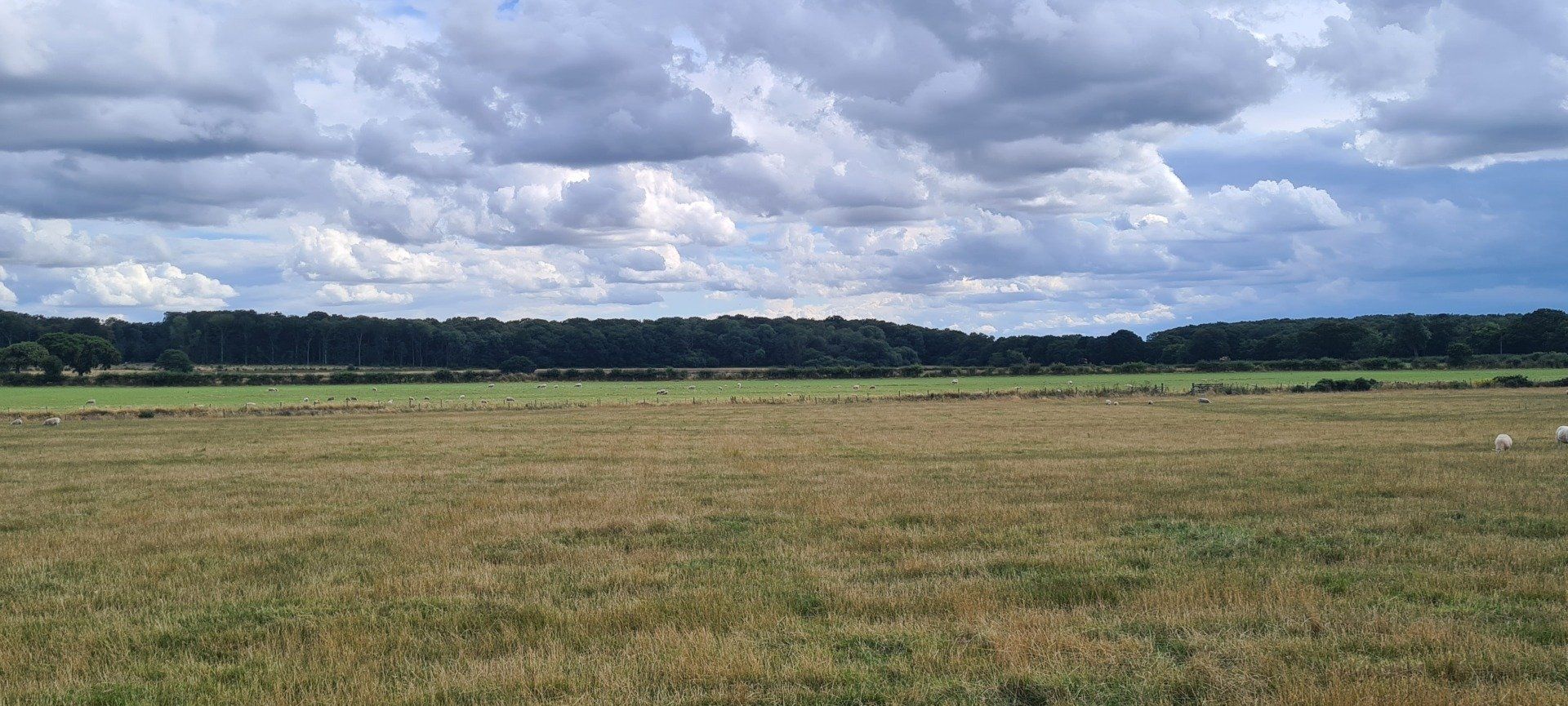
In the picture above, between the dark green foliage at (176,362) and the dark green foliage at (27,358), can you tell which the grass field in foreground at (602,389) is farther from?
the dark green foliage at (176,362)

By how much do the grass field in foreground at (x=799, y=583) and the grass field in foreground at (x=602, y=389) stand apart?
55780 millimetres

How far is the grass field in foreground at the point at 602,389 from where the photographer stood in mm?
77750

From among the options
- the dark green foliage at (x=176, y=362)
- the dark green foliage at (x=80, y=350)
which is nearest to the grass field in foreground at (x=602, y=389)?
the dark green foliage at (x=80, y=350)

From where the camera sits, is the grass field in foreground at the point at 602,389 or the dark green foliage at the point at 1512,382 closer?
the grass field in foreground at the point at 602,389

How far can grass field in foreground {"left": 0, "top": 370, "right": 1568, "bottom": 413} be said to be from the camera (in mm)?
77750

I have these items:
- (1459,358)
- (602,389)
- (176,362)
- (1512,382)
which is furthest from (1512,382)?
(176,362)

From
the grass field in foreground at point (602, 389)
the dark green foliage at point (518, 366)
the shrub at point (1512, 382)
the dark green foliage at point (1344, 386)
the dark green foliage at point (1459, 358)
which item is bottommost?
the grass field in foreground at point (602, 389)

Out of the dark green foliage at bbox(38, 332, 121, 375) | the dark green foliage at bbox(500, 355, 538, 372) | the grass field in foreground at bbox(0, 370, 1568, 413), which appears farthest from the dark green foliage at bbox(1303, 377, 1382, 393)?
the dark green foliage at bbox(38, 332, 121, 375)

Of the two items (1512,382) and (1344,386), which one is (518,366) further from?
(1512,382)

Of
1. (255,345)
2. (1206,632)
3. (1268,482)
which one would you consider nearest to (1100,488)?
(1268,482)

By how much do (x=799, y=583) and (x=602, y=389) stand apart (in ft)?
318

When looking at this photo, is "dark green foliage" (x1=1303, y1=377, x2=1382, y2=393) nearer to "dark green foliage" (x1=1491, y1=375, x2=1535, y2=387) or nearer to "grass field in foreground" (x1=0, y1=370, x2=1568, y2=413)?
"grass field in foreground" (x1=0, y1=370, x2=1568, y2=413)

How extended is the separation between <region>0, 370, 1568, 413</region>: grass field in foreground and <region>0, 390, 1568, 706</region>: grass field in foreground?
5578 centimetres

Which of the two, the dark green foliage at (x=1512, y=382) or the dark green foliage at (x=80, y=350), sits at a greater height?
the dark green foliage at (x=80, y=350)
